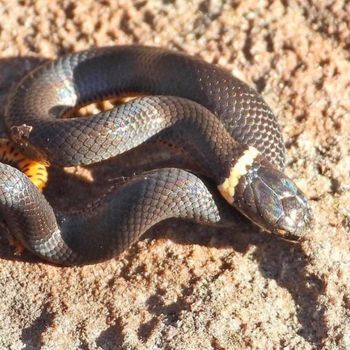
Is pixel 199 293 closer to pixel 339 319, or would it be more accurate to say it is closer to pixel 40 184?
pixel 339 319

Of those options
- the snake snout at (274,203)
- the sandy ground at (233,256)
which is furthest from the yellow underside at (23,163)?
the snake snout at (274,203)

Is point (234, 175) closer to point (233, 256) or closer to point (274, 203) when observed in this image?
point (274, 203)

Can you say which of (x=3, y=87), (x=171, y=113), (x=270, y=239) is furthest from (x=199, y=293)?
(x=3, y=87)

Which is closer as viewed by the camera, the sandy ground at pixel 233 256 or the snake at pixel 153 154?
the sandy ground at pixel 233 256

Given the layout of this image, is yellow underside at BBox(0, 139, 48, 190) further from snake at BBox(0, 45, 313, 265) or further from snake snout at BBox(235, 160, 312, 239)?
snake snout at BBox(235, 160, 312, 239)

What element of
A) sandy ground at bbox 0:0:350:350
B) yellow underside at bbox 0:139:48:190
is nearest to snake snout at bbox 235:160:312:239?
sandy ground at bbox 0:0:350:350

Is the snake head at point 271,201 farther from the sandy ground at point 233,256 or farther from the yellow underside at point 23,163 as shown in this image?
the yellow underside at point 23,163
